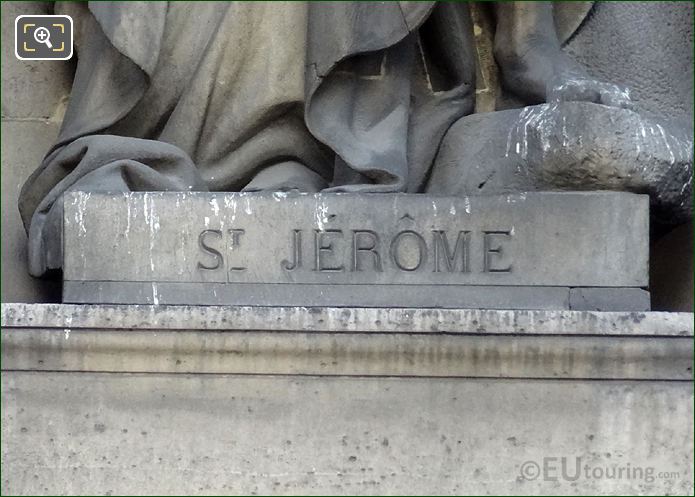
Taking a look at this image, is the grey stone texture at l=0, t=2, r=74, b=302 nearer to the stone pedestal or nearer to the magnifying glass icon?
the magnifying glass icon

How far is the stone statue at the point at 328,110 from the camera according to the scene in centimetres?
503

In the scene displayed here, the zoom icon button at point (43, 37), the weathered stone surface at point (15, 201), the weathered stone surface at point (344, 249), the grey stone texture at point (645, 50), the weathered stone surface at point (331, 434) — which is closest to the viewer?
the weathered stone surface at point (331, 434)

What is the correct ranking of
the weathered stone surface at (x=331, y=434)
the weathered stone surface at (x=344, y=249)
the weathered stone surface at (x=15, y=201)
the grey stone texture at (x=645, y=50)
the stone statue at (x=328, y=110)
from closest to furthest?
the weathered stone surface at (x=331, y=434)
the weathered stone surface at (x=344, y=249)
the stone statue at (x=328, y=110)
the weathered stone surface at (x=15, y=201)
the grey stone texture at (x=645, y=50)

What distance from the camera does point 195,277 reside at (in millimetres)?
4906

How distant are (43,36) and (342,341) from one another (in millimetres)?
1272

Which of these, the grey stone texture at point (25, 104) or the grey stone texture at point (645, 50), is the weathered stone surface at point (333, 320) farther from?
the grey stone texture at point (645, 50)

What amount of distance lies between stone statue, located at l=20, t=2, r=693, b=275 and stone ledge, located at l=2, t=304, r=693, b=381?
29 cm

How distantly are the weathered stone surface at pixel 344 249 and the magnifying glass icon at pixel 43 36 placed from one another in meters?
0.70

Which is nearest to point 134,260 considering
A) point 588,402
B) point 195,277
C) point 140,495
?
point 195,277

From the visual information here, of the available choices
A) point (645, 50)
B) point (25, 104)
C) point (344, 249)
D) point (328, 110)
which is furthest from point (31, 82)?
point (645, 50)

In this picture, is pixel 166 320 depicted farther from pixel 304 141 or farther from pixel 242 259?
pixel 304 141

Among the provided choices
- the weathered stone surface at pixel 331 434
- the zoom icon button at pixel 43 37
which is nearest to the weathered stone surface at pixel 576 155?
the weathered stone surface at pixel 331 434

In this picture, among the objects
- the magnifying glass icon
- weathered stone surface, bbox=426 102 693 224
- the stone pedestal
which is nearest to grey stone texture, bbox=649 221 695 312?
weathered stone surface, bbox=426 102 693 224

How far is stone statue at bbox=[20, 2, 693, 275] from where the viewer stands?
5.03 metres
